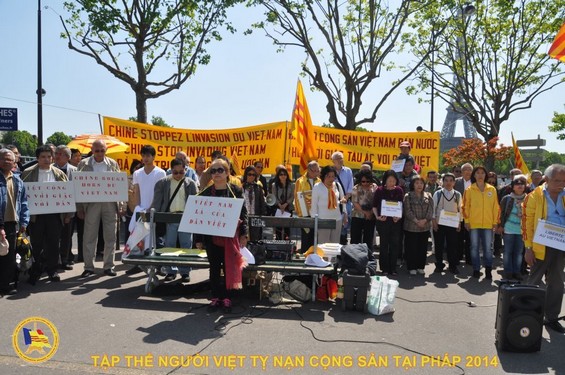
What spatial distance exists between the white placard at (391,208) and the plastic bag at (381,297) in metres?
2.01

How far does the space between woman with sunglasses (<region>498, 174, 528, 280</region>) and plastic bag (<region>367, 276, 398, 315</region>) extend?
2.96 m

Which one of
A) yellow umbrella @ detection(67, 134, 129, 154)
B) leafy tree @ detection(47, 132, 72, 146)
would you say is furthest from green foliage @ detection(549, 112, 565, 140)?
leafy tree @ detection(47, 132, 72, 146)

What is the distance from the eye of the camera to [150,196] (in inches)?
309

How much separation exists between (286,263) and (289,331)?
1288 millimetres

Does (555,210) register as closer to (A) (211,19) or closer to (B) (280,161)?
(B) (280,161)

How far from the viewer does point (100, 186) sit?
7566mm

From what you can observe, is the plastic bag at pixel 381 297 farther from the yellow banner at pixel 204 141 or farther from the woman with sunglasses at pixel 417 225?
the yellow banner at pixel 204 141

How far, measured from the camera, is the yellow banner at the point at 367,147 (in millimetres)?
11711

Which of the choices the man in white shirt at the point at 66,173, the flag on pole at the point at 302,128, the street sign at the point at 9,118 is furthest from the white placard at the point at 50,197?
the street sign at the point at 9,118

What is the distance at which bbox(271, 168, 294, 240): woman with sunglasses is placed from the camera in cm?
966

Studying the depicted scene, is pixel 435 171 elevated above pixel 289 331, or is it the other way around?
pixel 435 171

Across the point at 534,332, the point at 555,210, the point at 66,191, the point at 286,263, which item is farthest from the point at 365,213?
the point at 66,191

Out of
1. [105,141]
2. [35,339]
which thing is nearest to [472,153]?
[105,141]

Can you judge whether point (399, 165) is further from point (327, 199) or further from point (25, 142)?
point (25, 142)
